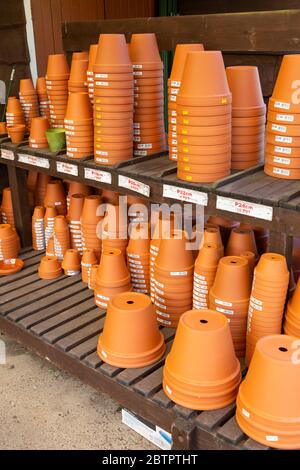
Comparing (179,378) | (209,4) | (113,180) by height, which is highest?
(209,4)

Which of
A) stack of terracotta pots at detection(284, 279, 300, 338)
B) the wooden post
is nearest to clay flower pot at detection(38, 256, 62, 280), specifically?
the wooden post

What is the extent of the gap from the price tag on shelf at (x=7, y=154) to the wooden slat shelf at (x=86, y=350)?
2.88 feet

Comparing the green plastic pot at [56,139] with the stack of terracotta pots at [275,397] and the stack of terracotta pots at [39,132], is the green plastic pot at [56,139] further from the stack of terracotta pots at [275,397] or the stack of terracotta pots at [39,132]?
the stack of terracotta pots at [275,397]

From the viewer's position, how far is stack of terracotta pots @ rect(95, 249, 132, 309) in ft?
10.2

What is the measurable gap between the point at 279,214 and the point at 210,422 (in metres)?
0.98

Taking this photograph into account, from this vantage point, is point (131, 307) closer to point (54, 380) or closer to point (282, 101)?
point (54, 380)

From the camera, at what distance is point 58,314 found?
10.6ft

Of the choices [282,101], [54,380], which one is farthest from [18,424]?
[282,101]

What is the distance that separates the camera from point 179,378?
2.26 m

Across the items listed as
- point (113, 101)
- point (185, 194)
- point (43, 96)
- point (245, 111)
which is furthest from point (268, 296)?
point (43, 96)

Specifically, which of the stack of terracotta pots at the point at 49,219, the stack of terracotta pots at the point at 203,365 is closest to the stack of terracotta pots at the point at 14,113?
the stack of terracotta pots at the point at 49,219

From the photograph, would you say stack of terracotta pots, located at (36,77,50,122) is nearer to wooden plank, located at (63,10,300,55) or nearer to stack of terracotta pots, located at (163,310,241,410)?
wooden plank, located at (63,10,300,55)

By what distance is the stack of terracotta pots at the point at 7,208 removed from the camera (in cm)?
433

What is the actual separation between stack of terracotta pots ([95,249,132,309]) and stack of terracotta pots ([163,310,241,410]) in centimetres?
89
